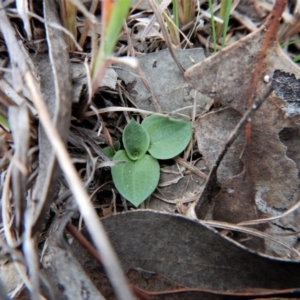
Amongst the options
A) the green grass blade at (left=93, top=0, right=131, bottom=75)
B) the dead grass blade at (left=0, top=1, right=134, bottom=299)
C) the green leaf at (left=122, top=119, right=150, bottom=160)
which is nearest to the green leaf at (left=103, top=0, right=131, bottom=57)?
the green grass blade at (left=93, top=0, right=131, bottom=75)

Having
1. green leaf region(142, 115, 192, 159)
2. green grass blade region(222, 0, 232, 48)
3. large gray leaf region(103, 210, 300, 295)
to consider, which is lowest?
large gray leaf region(103, 210, 300, 295)

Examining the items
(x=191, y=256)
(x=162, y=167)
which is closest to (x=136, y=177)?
(x=162, y=167)

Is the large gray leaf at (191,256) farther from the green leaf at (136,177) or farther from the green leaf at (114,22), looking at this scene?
the green leaf at (114,22)

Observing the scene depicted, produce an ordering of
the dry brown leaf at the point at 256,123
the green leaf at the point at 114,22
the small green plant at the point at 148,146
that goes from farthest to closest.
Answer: the small green plant at the point at 148,146 → the dry brown leaf at the point at 256,123 → the green leaf at the point at 114,22

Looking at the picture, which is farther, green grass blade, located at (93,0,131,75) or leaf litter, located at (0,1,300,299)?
leaf litter, located at (0,1,300,299)

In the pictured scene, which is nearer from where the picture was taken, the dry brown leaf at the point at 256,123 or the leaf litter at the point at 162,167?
the leaf litter at the point at 162,167

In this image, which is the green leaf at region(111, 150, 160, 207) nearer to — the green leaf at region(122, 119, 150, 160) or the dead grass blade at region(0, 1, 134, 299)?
the green leaf at region(122, 119, 150, 160)

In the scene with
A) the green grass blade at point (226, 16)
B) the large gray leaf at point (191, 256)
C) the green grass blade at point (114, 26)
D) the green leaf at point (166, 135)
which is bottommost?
the large gray leaf at point (191, 256)

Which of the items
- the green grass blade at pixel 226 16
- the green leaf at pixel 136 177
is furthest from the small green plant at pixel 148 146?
the green grass blade at pixel 226 16
